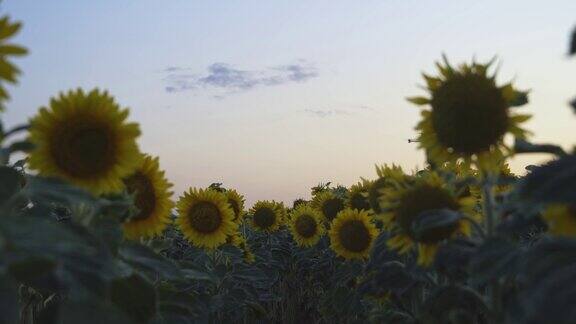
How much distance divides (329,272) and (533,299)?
885 centimetres

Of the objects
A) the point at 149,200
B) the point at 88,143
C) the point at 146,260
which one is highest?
the point at 88,143

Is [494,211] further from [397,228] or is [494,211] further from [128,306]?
[128,306]

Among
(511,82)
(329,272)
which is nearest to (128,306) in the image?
(511,82)

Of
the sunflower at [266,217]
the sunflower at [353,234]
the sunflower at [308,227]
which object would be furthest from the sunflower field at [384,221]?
the sunflower at [266,217]

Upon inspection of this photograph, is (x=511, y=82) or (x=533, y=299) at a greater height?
(x=511, y=82)

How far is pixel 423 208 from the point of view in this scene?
377 cm

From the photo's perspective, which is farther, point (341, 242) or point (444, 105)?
point (341, 242)

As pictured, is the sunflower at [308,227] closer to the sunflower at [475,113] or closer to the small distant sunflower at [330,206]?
the small distant sunflower at [330,206]

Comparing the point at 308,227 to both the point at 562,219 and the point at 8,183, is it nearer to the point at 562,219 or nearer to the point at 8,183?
the point at 562,219

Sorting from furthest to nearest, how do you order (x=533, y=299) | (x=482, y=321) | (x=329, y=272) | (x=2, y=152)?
1. (x=329, y=272)
2. (x=482, y=321)
3. (x=2, y=152)
4. (x=533, y=299)

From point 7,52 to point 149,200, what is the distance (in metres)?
1.68

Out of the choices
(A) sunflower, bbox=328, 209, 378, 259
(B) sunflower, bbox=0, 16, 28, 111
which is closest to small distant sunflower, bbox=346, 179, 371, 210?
(A) sunflower, bbox=328, 209, 378, 259

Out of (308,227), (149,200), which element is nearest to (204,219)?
(149,200)

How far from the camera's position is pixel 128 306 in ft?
9.65
